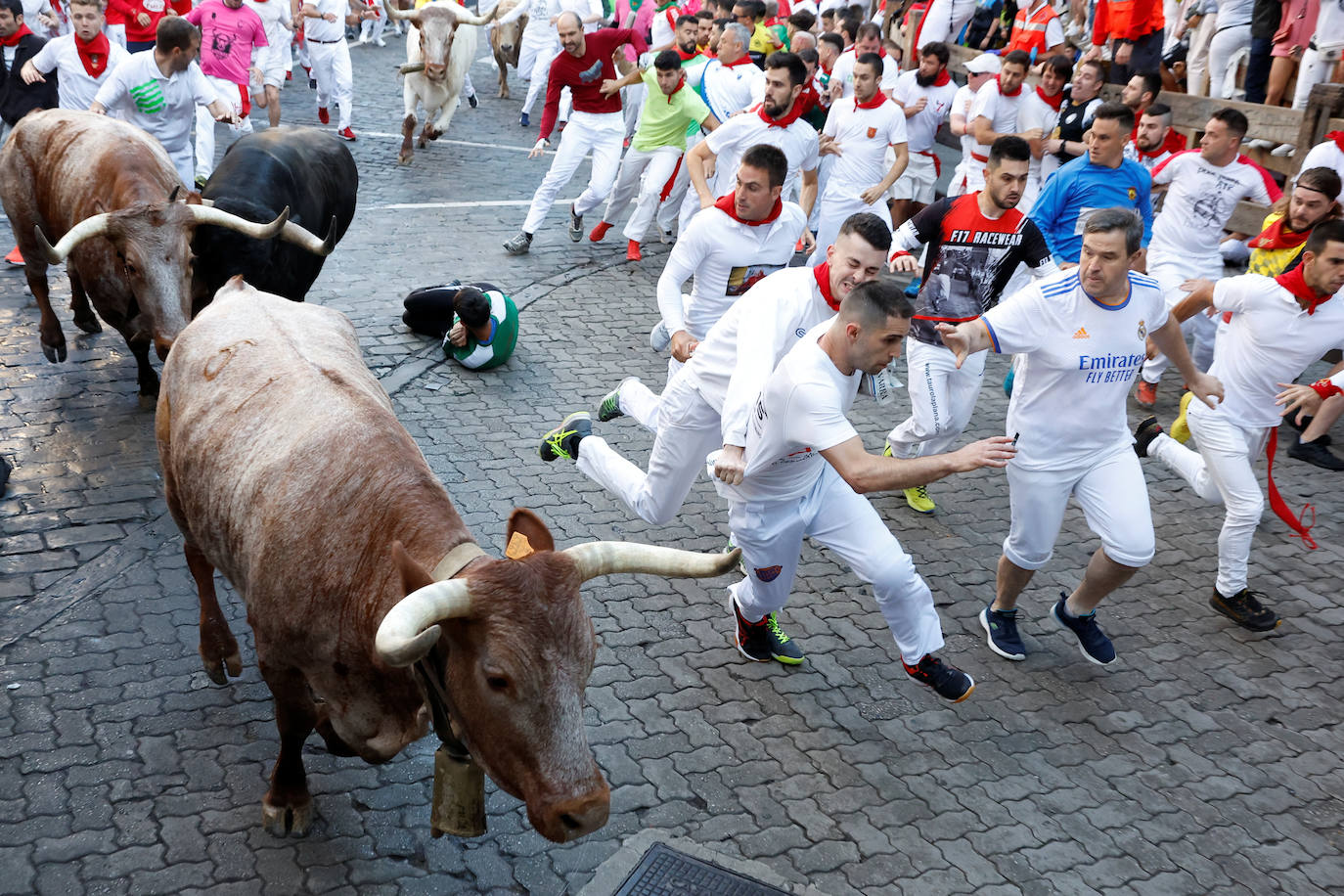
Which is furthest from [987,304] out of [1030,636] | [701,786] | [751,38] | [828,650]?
[751,38]

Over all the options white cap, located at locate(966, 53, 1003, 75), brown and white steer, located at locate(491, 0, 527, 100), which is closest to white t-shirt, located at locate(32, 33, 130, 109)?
white cap, located at locate(966, 53, 1003, 75)

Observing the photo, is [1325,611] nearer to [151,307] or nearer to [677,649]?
[677,649]

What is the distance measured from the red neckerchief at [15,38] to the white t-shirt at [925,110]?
9290mm

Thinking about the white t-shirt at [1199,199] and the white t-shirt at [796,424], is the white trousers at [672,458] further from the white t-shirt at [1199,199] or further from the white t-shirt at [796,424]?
the white t-shirt at [1199,199]

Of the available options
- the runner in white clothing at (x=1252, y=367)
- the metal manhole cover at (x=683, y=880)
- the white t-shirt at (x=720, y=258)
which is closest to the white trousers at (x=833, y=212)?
the white t-shirt at (x=720, y=258)

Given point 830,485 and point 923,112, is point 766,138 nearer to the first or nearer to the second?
point 923,112

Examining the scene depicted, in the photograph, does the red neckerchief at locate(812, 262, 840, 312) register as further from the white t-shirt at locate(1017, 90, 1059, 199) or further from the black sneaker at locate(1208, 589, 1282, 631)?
the white t-shirt at locate(1017, 90, 1059, 199)

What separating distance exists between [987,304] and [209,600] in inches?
195

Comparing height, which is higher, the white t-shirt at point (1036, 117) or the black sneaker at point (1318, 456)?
the white t-shirt at point (1036, 117)

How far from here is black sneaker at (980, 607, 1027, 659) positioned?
5996mm

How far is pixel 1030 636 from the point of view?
6.25 m

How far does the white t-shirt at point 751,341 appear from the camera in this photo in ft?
16.9

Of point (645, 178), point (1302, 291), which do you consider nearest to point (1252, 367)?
point (1302, 291)

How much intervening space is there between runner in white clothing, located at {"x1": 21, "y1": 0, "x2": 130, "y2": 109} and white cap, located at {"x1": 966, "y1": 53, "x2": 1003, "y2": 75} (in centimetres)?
932
